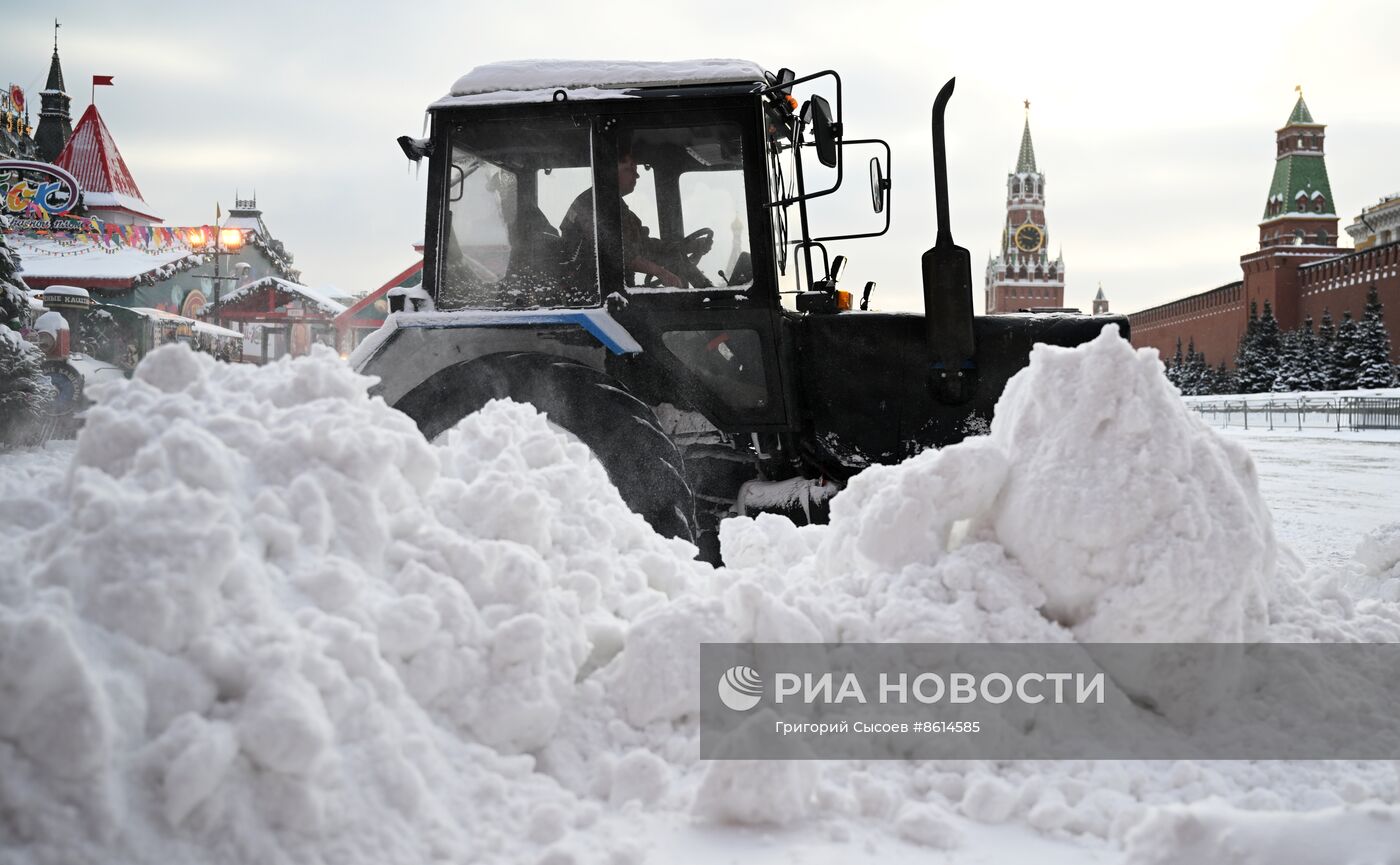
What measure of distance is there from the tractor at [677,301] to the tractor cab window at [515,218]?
10 millimetres

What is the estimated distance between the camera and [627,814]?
2.03 meters

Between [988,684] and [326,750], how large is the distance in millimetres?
1486

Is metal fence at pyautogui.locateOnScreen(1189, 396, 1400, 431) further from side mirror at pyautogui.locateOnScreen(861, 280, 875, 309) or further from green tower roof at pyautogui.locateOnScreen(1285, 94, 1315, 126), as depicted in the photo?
green tower roof at pyautogui.locateOnScreen(1285, 94, 1315, 126)

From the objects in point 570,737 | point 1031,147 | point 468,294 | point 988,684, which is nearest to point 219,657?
point 570,737

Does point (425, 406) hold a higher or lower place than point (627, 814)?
higher

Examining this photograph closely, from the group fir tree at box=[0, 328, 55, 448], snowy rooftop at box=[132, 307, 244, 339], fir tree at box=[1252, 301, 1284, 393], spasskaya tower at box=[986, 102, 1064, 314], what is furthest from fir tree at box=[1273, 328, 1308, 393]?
spasskaya tower at box=[986, 102, 1064, 314]

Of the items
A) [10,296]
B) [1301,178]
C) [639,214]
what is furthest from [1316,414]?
[1301,178]

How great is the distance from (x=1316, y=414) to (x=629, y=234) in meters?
27.4

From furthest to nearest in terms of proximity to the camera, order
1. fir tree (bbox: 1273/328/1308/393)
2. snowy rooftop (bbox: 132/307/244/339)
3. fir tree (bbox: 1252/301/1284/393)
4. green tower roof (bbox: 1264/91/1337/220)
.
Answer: green tower roof (bbox: 1264/91/1337/220)
fir tree (bbox: 1252/301/1284/393)
fir tree (bbox: 1273/328/1308/393)
snowy rooftop (bbox: 132/307/244/339)

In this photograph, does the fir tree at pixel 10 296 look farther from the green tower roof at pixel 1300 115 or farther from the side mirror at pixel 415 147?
the green tower roof at pixel 1300 115

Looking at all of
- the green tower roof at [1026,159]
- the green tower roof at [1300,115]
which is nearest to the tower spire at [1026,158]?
the green tower roof at [1026,159]

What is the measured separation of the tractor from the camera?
4938 millimetres

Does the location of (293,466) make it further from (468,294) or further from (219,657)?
(468,294)

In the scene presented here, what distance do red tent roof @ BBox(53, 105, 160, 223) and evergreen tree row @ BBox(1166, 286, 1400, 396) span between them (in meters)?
45.5
